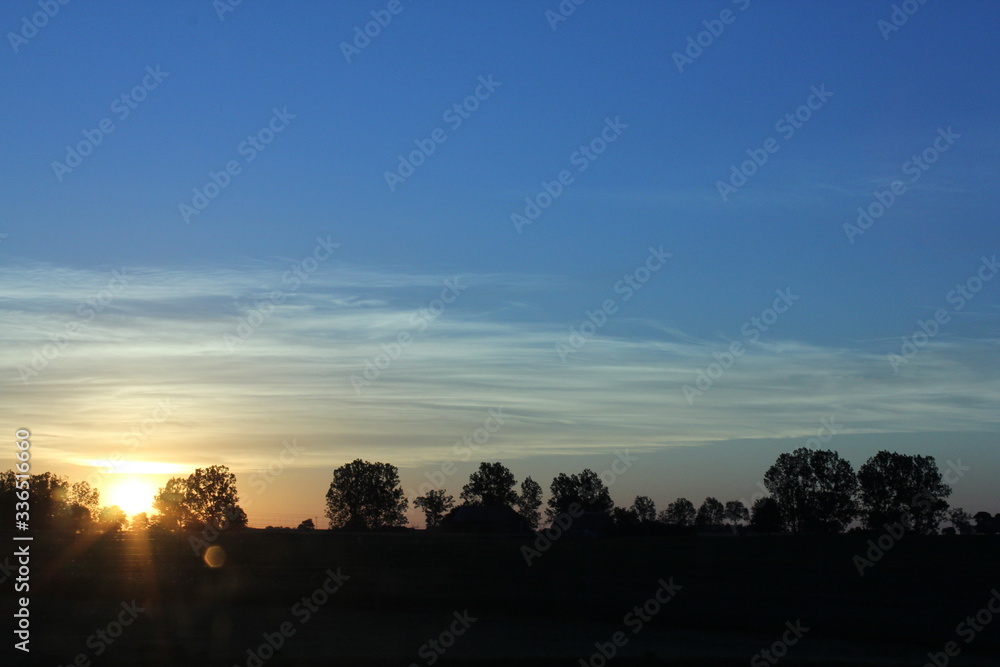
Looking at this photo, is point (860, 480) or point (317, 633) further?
point (860, 480)

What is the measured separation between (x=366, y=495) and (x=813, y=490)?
5221 centimetres

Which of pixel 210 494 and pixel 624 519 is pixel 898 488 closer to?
pixel 624 519

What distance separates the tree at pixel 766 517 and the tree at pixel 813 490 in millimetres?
→ 1507

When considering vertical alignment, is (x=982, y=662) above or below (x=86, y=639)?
below

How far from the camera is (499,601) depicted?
22.7 metres

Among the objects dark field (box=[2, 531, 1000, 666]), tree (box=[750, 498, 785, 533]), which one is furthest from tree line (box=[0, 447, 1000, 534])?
dark field (box=[2, 531, 1000, 666])

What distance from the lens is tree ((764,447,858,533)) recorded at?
83562 mm

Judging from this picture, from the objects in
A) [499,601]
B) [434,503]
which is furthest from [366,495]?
[499,601]

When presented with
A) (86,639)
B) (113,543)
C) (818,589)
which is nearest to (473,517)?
(113,543)

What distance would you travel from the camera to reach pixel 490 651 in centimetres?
1549

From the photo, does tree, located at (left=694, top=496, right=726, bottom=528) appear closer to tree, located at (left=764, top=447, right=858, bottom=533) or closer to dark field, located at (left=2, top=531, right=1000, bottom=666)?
tree, located at (left=764, top=447, right=858, bottom=533)

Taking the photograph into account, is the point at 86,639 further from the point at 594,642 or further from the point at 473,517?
the point at 473,517

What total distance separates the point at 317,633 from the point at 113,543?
12842 millimetres

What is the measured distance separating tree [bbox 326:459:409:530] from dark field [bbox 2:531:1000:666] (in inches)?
2981
